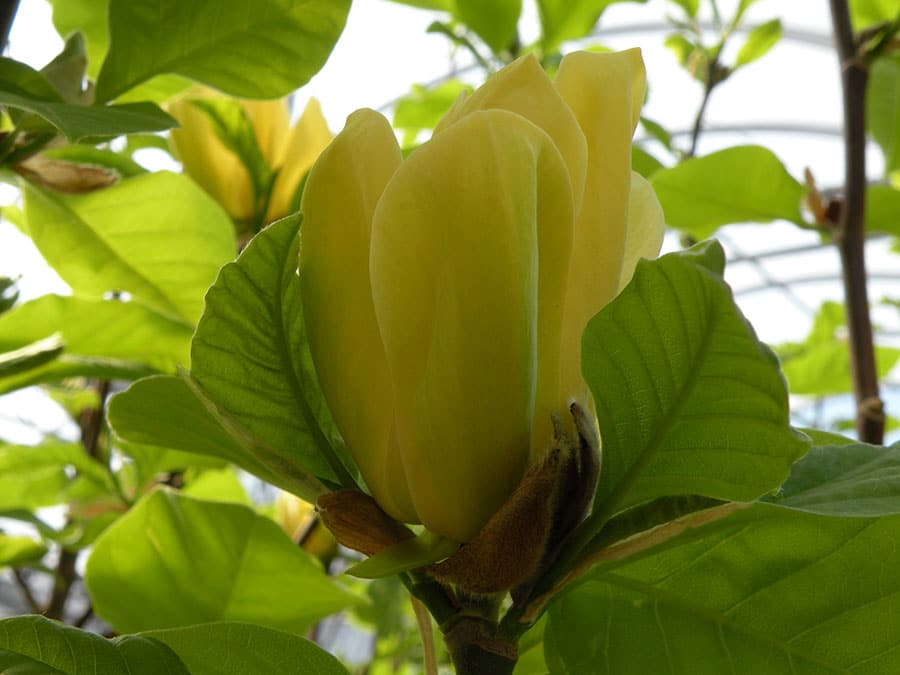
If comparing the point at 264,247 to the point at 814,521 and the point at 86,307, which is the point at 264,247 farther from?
the point at 86,307

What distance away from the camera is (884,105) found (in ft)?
3.33

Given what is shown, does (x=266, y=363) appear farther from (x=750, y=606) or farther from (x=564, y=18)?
(x=564, y=18)

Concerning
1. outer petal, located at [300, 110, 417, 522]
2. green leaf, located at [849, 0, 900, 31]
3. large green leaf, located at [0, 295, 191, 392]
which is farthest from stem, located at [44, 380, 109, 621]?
green leaf, located at [849, 0, 900, 31]

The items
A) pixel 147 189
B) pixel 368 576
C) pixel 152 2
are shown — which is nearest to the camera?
pixel 368 576

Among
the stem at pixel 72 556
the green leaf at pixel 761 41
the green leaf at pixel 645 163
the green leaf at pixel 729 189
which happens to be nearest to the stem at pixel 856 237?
the green leaf at pixel 729 189

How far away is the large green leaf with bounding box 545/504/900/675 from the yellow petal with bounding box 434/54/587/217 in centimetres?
12

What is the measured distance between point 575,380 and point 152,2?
0.27 meters

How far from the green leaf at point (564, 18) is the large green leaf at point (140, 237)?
43cm

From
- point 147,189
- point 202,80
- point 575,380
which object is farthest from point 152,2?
point 575,380

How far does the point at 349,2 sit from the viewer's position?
46 centimetres

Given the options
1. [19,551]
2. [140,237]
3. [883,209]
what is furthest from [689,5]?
[19,551]

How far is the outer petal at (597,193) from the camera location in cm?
29

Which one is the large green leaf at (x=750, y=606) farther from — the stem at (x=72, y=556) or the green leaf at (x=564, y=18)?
the green leaf at (x=564, y=18)

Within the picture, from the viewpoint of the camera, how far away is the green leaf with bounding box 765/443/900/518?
0.27m
